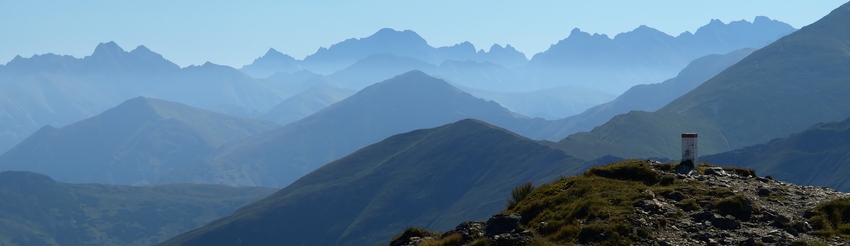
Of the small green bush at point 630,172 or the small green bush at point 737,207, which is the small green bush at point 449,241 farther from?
the small green bush at point 630,172

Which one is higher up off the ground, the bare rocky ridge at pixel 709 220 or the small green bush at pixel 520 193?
the small green bush at pixel 520 193

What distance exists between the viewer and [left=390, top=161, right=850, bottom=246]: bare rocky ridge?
23.3 m

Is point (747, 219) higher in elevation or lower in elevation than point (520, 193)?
lower

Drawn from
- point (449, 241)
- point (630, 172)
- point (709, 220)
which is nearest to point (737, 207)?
point (709, 220)

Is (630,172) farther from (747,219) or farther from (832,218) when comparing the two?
(832,218)

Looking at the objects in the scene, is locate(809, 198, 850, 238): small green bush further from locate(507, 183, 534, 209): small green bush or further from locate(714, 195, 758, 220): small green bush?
locate(507, 183, 534, 209): small green bush

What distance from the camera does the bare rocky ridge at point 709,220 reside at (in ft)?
76.3

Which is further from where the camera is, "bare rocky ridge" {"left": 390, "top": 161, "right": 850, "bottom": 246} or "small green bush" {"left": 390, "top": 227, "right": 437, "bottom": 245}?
"small green bush" {"left": 390, "top": 227, "right": 437, "bottom": 245}

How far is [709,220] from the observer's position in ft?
81.2

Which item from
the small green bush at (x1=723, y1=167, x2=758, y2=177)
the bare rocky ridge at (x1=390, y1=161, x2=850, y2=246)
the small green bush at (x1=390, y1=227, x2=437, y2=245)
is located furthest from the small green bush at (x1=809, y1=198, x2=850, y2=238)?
the small green bush at (x1=390, y1=227, x2=437, y2=245)

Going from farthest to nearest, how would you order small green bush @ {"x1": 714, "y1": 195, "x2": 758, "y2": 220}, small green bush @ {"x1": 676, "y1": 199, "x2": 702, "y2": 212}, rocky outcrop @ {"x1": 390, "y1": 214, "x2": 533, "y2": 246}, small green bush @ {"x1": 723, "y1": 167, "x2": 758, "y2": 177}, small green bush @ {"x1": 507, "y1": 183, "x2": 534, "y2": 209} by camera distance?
1. small green bush @ {"x1": 723, "y1": 167, "x2": 758, "y2": 177}
2. small green bush @ {"x1": 507, "y1": 183, "x2": 534, "y2": 209}
3. small green bush @ {"x1": 676, "y1": 199, "x2": 702, "y2": 212}
4. small green bush @ {"x1": 714, "y1": 195, "x2": 758, "y2": 220}
5. rocky outcrop @ {"x1": 390, "y1": 214, "x2": 533, "y2": 246}

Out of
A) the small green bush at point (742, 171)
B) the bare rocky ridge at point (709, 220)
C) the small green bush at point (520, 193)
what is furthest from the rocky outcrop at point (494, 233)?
the small green bush at point (742, 171)

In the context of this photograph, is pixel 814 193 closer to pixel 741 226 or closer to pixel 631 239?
pixel 741 226

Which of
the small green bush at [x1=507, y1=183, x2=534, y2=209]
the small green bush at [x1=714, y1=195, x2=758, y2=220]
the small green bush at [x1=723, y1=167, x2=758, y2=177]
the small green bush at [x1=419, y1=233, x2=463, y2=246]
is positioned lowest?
the small green bush at [x1=419, y1=233, x2=463, y2=246]
